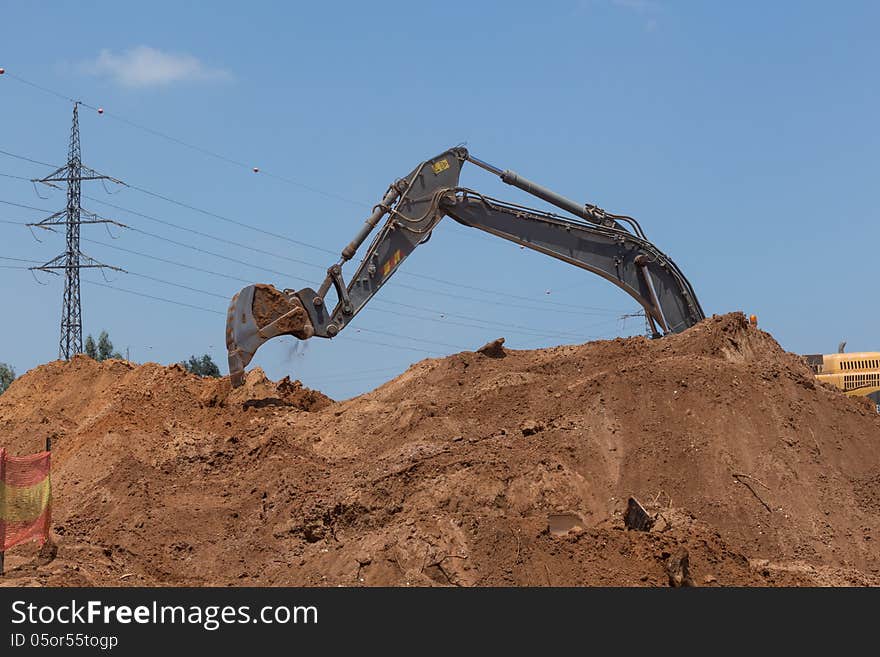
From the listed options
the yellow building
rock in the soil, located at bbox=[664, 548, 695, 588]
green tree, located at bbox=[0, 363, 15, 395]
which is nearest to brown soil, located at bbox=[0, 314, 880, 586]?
rock in the soil, located at bbox=[664, 548, 695, 588]

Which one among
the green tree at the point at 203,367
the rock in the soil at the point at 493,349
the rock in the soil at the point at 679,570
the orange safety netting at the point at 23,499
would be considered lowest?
the rock in the soil at the point at 679,570

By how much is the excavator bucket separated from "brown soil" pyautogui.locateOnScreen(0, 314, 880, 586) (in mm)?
1607

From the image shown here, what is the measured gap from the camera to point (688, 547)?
1273cm

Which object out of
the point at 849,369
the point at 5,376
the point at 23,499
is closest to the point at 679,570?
the point at 23,499

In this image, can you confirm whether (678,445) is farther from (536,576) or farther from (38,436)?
(38,436)

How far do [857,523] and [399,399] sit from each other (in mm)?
7756

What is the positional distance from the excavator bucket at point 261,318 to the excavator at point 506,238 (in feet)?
1.15

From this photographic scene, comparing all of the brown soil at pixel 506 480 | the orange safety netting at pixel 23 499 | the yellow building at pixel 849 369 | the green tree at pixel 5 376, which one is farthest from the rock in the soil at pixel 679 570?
the green tree at pixel 5 376

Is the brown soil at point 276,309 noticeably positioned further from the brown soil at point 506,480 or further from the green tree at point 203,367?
the green tree at point 203,367

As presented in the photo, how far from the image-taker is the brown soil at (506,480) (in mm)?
12953

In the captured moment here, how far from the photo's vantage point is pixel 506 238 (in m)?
19.4

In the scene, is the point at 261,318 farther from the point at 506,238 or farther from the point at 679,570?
the point at 679,570
